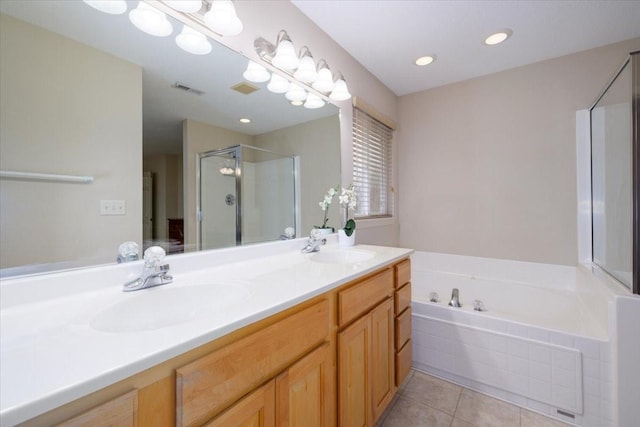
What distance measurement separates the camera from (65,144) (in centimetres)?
80

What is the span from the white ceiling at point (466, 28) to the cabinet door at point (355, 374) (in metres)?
1.82

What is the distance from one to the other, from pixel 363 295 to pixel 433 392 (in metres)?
1.08

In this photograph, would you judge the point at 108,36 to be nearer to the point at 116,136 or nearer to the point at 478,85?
the point at 116,136

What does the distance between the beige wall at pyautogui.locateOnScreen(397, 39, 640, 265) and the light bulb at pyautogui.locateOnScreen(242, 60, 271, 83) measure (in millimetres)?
1931

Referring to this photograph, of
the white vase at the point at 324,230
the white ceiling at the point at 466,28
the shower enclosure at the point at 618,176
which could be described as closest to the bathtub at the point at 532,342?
the shower enclosure at the point at 618,176

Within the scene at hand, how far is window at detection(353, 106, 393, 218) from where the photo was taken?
225 centimetres

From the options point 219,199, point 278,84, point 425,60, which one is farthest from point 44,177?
point 425,60

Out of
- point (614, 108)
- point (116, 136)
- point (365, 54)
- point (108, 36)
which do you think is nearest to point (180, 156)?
point (116, 136)

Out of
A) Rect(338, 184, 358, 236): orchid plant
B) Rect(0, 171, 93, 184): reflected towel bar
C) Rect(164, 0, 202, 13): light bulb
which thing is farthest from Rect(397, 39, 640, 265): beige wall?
Rect(0, 171, 93, 184): reflected towel bar

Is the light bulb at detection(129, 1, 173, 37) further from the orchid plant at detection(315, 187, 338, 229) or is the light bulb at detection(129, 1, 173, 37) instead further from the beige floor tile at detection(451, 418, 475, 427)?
the beige floor tile at detection(451, 418, 475, 427)

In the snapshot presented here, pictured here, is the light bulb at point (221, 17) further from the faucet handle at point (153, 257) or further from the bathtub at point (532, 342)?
the bathtub at point (532, 342)

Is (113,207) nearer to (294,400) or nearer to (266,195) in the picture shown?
(266,195)

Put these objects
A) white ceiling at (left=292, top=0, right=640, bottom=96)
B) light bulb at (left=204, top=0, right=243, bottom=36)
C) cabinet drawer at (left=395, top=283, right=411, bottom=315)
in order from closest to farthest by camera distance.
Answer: light bulb at (left=204, top=0, right=243, bottom=36), cabinet drawer at (left=395, top=283, right=411, bottom=315), white ceiling at (left=292, top=0, right=640, bottom=96)

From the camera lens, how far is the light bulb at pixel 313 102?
1738 millimetres
